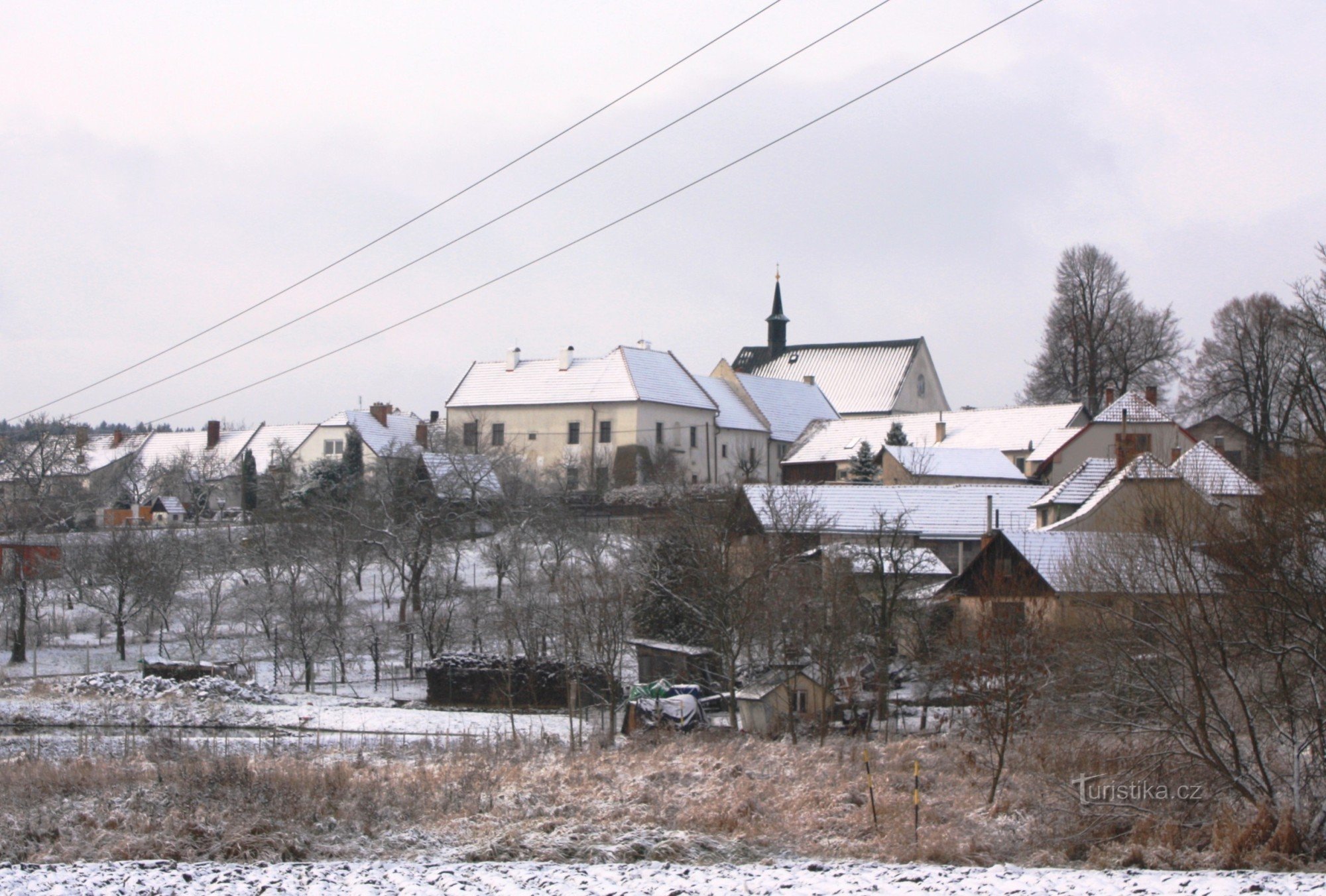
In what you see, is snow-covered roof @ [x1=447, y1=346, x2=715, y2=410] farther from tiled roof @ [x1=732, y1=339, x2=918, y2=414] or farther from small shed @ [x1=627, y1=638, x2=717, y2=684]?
small shed @ [x1=627, y1=638, x2=717, y2=684]

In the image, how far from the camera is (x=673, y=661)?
31.1 m

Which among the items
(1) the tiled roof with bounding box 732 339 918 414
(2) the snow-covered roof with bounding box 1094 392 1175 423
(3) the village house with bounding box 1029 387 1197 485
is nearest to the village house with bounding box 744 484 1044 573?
(3) the village house with bounding box 1029 387 1197 485

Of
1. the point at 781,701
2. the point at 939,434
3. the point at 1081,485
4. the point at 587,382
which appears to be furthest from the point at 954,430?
the point at 781,701

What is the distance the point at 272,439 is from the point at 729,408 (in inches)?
1216

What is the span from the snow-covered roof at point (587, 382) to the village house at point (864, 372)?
14.0 metres

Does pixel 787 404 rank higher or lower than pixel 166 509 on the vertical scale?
higher

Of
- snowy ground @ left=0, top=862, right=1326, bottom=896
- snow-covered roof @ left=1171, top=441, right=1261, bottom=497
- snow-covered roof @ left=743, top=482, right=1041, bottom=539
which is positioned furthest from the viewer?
snow-covered roof @ left=743, top=482, right=1041, bottom=539

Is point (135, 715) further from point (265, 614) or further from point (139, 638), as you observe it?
point (139, 638)

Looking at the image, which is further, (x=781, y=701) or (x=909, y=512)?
(x=909, y=512)

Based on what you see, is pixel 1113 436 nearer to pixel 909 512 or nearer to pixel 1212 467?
pixel 1212 467

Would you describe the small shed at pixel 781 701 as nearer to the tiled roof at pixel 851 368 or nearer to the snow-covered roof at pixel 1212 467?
the snow-covered roof at pixel 1212 467

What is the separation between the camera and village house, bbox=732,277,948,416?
80.6 m

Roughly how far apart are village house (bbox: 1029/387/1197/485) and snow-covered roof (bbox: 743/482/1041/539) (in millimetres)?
13849

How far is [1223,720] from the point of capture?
14.2 meters
